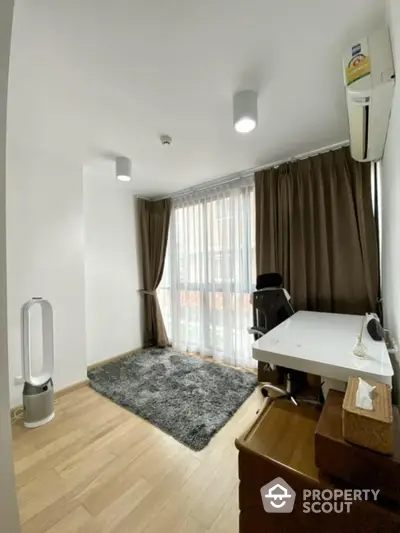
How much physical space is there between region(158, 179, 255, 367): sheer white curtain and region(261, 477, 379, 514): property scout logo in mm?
2064

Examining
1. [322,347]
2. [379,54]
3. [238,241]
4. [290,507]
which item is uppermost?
[379,54]

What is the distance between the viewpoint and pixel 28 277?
7.13 feet

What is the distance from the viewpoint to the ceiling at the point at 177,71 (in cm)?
98

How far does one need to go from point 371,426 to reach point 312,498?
33cm

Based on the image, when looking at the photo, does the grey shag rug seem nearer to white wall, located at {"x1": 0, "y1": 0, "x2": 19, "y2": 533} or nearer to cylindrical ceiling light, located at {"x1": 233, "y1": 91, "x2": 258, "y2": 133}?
white wall, located at {"x1": 0, "y1": 0, "x2": 19, "y2": 533}

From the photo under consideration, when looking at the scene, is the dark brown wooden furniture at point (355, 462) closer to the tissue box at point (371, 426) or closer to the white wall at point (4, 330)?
the tissue box at point (371, 426)

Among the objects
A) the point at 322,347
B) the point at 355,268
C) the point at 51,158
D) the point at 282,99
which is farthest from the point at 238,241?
the point at 51,158

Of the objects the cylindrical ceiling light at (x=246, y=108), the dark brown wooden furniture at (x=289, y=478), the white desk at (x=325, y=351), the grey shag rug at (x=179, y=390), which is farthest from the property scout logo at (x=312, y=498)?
the cylindrical ceiling light at (x=246, y=108)

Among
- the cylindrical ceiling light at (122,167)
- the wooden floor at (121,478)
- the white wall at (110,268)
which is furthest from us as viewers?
the white wall at (110,268)

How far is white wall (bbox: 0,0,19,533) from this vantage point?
69 centimetres

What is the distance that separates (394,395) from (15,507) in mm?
1817

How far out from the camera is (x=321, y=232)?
2188 mm

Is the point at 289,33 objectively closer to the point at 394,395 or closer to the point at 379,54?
the point at 379,54

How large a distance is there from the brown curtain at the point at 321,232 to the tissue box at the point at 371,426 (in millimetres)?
1588
